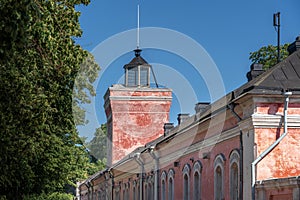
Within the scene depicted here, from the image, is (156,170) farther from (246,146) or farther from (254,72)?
(246,146)

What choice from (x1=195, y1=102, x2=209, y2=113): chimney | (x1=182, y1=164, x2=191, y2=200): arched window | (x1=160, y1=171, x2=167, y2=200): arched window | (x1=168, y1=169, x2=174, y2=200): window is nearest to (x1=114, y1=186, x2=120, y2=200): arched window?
(x1=160, y1=171, x2=167, y2=200): arched window

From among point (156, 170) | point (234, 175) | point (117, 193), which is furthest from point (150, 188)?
point (234, 175)

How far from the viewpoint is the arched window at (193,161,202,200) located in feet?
63.2

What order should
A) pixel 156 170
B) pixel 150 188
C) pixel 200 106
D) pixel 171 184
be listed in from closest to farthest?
pixel 200 106
pixel 171 184
pixel 156 170
pixel 150 188

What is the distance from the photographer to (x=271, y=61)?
1361 inches

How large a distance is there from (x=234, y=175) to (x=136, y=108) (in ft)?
90.6

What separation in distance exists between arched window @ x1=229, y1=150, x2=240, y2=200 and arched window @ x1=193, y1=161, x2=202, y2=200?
10.6 feet

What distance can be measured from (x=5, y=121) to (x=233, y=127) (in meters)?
5.37

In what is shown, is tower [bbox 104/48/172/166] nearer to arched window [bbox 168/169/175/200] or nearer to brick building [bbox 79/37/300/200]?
brick building [bbox 79/37/300/200]

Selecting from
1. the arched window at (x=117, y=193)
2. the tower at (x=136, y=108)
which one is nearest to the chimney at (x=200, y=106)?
the arched window at (x=117, y=193)

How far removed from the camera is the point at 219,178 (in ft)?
57.0

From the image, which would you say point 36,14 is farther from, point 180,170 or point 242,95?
point 180,170

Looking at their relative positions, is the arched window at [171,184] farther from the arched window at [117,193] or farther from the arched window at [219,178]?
the arched window at [117,193]

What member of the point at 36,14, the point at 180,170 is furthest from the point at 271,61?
the point at 36,14
